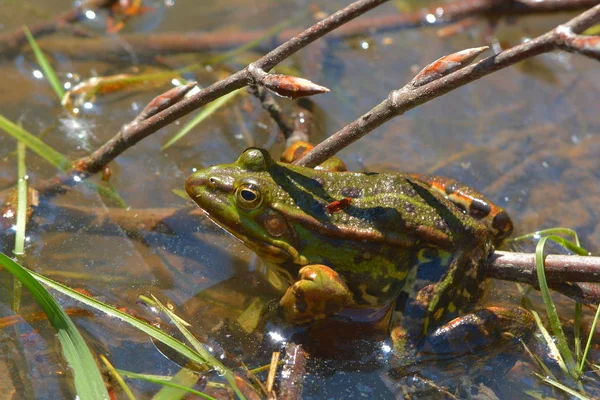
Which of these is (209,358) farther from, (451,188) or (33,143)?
(33,143)

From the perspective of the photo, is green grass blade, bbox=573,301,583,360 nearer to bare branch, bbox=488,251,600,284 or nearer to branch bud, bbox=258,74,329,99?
bare branch, bbox=488,251,600,284

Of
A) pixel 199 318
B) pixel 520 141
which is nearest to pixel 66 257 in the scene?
pixel 199 318

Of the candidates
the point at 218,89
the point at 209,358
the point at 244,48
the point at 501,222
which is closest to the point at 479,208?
the point at 501,222

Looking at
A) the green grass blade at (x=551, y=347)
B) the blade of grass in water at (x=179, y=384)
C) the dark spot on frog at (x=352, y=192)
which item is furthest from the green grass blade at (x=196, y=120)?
the green grass blade at (x=551, y=347)

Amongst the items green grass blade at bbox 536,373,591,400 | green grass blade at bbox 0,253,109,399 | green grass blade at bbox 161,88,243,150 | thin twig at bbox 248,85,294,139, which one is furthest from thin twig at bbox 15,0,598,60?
green grass blade at bbox 536,373,591,400

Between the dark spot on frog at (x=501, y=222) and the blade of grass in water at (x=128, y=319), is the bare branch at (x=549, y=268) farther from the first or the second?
the blade of grass in water at (x=128, y=319)

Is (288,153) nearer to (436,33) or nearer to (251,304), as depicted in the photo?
(251,304)
